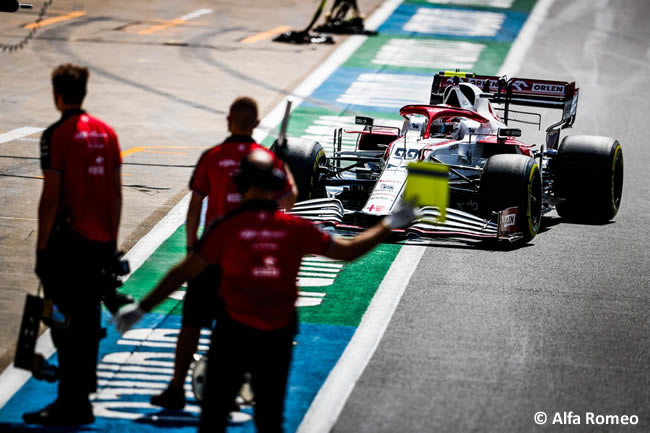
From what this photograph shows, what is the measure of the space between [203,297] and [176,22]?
75.3ft

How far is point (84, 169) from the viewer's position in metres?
6.61

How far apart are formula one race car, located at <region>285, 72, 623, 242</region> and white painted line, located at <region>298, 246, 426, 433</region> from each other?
Result: 432mm

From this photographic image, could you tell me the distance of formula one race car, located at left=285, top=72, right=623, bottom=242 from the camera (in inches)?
436

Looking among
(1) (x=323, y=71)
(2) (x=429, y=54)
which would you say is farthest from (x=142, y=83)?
(2) (x=429, y=54)

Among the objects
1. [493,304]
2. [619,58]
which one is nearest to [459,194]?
[493,304]

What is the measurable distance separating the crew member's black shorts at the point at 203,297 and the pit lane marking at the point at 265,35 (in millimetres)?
20222

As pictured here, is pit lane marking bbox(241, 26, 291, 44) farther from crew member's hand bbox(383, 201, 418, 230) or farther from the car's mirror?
crew member's hand bbox(383, 201, 418, 230)

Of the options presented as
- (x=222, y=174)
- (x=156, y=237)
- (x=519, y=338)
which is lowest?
(x=156, y=237)

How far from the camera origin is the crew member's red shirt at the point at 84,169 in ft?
21.6

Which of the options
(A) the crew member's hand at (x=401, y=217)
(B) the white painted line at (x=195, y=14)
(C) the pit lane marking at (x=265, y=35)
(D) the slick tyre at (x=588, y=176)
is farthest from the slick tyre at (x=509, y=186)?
(B) the white painted line at (x=195, y=14)

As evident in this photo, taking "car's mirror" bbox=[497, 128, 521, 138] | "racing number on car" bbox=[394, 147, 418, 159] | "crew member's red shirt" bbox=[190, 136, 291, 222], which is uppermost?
"crew member's red shirt" bbox=[190, 136, 291, 222]

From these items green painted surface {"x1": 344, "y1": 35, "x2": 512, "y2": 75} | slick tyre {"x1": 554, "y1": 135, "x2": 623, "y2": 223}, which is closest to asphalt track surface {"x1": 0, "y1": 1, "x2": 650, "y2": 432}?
slick tyre {"x1": 554, "y1": 135, "x2": 623, "y2": 223}

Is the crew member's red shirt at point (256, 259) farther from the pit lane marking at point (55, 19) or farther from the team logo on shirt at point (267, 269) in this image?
the pit lane marking at point (55, 19)

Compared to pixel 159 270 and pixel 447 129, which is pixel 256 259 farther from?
pixel 447 129
